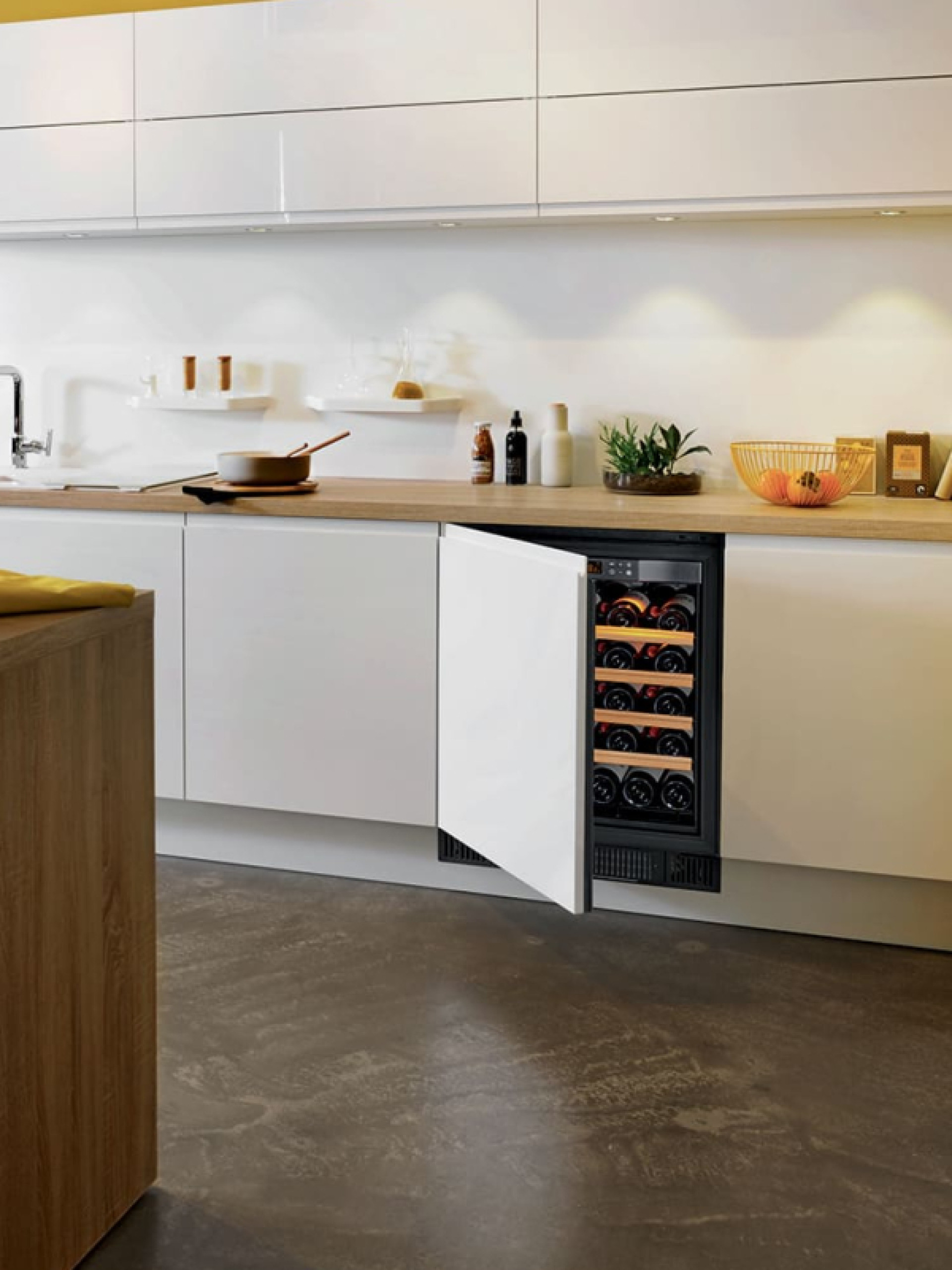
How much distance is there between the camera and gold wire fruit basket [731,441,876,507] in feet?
11.1

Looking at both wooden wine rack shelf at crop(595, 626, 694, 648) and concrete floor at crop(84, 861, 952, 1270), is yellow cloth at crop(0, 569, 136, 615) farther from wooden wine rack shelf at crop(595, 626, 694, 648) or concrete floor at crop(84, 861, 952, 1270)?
wooden wine rack shelf at crop(595, 626, 694, 648)

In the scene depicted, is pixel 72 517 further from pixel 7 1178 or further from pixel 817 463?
pixel 7 1178

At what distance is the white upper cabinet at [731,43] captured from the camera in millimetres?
3330

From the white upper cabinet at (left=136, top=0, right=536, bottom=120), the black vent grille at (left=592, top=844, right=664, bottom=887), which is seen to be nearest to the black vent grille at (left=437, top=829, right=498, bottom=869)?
the black vent grille at (left=592, top=844, right=664, bottom=887)

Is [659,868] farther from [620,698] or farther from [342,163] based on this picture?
[342,163]

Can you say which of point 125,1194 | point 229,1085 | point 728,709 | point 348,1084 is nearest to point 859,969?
point 728,709

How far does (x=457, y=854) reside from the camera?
11.9ft

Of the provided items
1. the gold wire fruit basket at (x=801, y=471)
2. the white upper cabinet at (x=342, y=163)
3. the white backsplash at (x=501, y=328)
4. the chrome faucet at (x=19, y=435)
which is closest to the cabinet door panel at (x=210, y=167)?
the white upper cabinet at (x=342, y=163)

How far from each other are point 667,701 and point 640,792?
0.23m

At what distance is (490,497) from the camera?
368cm

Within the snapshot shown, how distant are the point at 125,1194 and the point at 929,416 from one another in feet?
8.95

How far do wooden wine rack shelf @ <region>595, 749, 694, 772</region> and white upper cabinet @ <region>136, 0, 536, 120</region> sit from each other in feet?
5.45

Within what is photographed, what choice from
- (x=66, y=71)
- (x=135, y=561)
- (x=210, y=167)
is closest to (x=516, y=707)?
(x=135, y=561)

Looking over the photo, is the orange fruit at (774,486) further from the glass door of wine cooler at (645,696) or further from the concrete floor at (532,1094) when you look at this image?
the concrete floor at (532,1094)
